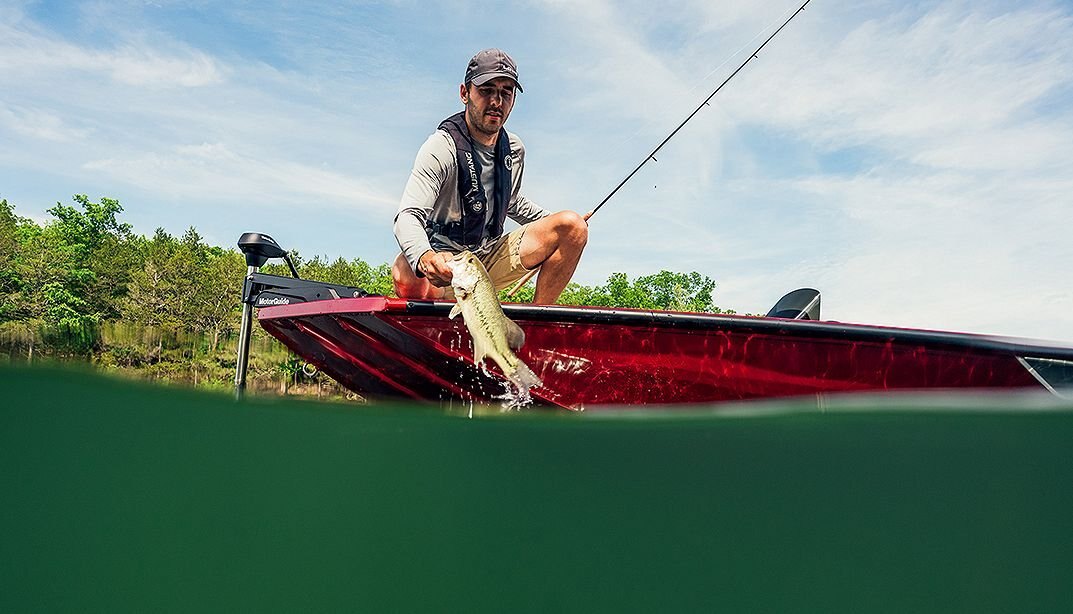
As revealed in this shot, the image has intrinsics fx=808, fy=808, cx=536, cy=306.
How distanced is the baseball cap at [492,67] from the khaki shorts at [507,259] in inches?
35.9

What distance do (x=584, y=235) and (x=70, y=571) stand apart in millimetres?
3350

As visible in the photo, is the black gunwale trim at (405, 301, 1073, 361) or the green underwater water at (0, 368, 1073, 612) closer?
the black gunwale trim at (405, 301, 1073, 361)

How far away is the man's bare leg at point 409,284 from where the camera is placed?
4.73 m

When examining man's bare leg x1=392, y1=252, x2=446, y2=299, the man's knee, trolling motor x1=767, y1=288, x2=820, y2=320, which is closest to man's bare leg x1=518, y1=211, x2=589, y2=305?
the man's knee

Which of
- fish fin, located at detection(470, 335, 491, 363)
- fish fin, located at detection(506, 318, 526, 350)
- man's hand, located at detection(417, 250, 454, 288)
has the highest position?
man's hand, located at detection(417, 250, 454, 288)

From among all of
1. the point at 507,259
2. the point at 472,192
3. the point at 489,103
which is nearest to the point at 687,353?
the point at 507,259

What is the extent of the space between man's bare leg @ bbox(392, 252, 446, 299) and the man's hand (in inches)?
26.1

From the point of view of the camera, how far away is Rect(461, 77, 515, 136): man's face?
449 cm

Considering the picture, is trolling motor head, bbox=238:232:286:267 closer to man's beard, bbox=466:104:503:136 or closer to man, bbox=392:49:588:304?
man, bbox=392:49:588:304

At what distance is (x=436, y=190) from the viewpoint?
452 centimetres

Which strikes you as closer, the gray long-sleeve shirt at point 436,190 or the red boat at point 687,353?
the gray long-sleeve shirt at point 436,190

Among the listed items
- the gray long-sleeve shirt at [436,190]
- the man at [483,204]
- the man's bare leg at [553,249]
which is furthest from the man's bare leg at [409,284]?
the man's bare leg at [553,249]

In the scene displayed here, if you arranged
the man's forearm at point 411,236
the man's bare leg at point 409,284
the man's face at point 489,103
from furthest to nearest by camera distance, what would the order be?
the man's bare leg at point 409,284, the man's face at point 489,103, the man's forearm at point 411,236

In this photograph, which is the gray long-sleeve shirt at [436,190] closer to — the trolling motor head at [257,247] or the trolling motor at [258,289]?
the trolling motor at [258,289]
